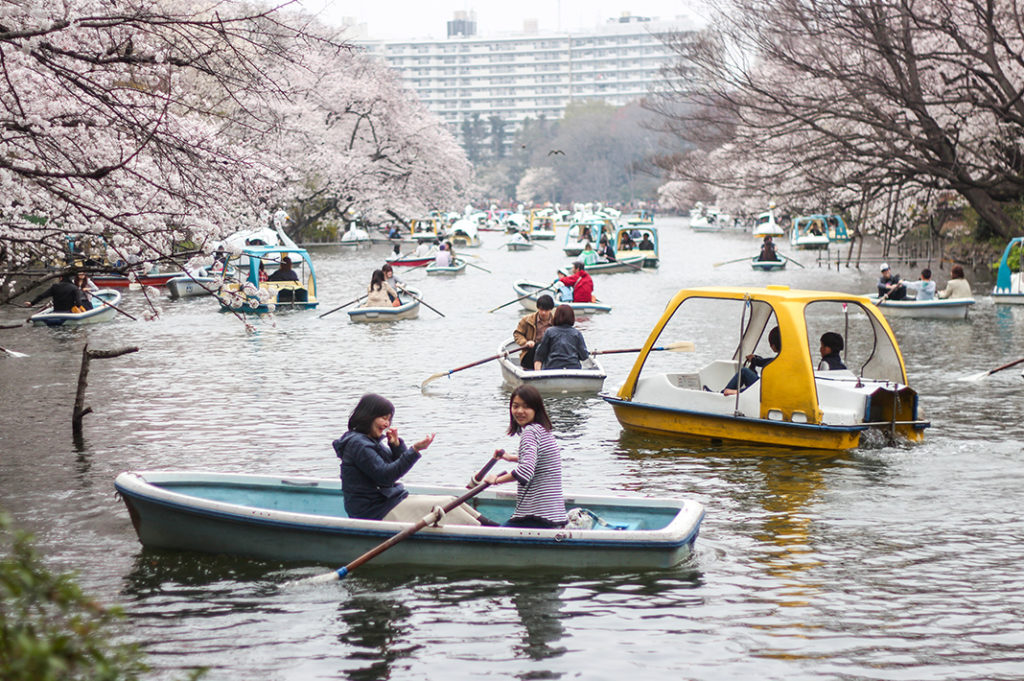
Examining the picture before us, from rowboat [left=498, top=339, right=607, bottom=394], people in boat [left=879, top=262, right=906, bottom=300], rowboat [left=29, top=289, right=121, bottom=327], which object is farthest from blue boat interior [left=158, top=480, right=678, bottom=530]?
people in boat [left=879, top=262, right=906, bottom=300]

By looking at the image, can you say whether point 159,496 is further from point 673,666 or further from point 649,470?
point 649,470

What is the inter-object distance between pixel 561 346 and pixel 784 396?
4.60 meters

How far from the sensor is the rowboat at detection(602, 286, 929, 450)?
1366 centimetres

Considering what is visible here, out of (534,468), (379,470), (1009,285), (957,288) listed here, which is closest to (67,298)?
(957,288)

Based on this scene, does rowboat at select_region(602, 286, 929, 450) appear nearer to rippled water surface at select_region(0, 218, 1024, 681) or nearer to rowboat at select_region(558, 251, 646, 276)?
rippled water surface at select_region(0, 218, 1024, 681)

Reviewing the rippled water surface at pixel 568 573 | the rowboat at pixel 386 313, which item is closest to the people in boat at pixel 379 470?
the rippled water surface at pixel 568 573

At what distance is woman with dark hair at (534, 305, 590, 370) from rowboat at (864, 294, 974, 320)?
12337 millimetres

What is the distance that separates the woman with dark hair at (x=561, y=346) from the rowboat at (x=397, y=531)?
7.27m

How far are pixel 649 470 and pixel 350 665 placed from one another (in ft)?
20.2

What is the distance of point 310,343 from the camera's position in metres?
26.2

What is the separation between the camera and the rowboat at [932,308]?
2838cm

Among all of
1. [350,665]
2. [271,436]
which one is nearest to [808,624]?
[350,665]

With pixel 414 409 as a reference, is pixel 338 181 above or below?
above

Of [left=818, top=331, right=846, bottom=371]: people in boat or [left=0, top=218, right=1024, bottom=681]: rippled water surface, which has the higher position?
[left=818, top=331, right=846, bottom=371]: people in boat
